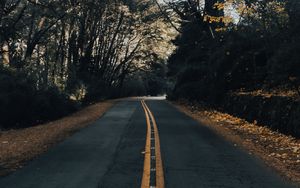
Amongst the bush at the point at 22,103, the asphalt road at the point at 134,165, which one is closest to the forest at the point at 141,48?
the bush at the point at 22,103

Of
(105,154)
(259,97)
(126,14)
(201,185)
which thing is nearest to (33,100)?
(259,97)

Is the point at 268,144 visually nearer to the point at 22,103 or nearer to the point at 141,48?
the point at 22,103

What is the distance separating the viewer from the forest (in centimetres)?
2166

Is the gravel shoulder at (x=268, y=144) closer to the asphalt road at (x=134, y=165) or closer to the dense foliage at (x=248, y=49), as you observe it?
the asphalt road at (x=134, y=165)

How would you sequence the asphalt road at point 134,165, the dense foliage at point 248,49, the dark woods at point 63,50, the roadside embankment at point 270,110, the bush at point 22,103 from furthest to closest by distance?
the dark woods at point 63,50
the bush at point 22,103
the dense foliage at point 248,49
the roadside embankment at point 270,110
the asphalt road at point 134,165

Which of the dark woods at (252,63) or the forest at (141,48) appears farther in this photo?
the forest at (141,48)

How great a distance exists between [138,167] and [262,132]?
8.52 metres

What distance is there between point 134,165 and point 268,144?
5.79m

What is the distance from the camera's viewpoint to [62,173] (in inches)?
345

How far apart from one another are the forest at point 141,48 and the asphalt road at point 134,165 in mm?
5958

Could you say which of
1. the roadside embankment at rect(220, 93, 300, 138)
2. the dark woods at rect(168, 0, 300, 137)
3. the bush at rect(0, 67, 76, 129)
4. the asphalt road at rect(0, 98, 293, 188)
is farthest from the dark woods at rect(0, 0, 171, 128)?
the roadside embankment at rect(220, 93, 300, 138)

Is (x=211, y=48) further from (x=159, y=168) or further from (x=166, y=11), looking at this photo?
(x=159, y=168)

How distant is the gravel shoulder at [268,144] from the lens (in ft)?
33.5

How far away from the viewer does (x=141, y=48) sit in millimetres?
62188
